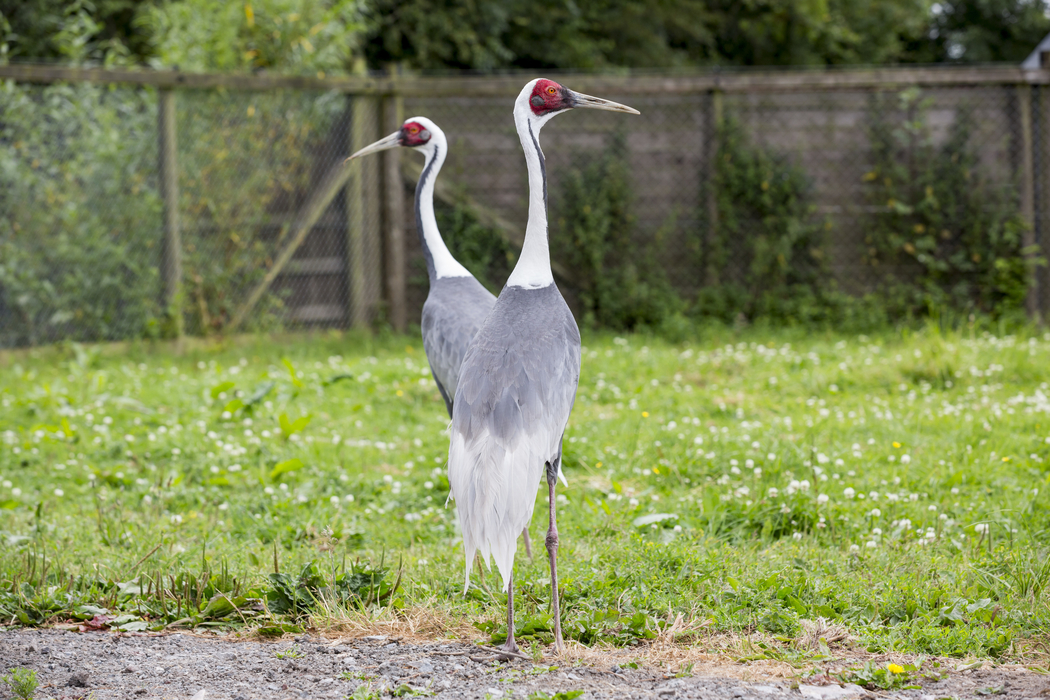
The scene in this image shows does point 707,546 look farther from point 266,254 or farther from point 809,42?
point 809,42

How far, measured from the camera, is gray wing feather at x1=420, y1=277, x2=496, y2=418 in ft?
13.8

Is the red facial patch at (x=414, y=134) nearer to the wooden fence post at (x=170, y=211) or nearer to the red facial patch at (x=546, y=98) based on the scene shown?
the red facial patch at (x=546, y=98)

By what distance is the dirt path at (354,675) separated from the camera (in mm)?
2707

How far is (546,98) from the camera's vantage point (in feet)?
11.1

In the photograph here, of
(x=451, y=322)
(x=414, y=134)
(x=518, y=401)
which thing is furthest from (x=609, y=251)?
(x=518, y=401)

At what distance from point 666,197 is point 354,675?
6583 millimetres

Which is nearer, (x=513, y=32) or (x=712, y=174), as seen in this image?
(x=712, y=174)

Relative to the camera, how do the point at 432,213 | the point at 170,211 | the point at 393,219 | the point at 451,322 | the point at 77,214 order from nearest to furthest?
1. the point at 451,322
2. the point at 432,213
3. the point at 77,214
4. the point at 170,211
5. the point at 393,219

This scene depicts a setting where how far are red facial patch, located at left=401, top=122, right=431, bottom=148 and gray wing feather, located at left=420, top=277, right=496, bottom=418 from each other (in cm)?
79

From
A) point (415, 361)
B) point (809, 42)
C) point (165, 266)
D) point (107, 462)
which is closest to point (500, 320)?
point (107, 462)

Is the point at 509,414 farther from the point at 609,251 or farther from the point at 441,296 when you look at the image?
the point at 609,251

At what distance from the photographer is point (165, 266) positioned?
309 inches

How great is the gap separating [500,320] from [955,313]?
6.50 metres

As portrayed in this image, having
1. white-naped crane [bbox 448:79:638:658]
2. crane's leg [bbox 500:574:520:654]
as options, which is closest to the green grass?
crane's leg [bbox 500:574:520:654]
